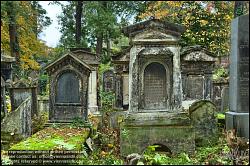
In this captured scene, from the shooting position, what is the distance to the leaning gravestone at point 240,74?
337 inches

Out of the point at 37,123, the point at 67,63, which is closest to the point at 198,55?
the point at 67,63

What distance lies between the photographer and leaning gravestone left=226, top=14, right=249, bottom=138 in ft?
28.1

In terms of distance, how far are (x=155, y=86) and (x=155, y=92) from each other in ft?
0.53

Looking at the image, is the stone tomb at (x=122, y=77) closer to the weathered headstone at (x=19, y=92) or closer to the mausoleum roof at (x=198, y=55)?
the mausoleum roof at (x=198, y=55)

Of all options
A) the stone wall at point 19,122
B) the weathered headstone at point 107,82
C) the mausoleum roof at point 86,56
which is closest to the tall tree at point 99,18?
the weathered headstone at point 107,82

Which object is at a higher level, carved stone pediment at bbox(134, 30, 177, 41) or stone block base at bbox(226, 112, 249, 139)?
carved stone pediment at bbox(134, 30, 177, 41)

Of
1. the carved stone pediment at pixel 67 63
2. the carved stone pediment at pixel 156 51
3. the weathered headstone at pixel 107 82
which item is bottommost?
the weathered headstone at pixel 107 82

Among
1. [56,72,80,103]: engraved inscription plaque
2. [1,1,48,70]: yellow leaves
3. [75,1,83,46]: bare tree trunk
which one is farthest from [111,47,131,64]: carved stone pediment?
[75,1,83,46]: bare tree trunk

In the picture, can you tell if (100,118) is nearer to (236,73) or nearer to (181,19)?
(236,73)

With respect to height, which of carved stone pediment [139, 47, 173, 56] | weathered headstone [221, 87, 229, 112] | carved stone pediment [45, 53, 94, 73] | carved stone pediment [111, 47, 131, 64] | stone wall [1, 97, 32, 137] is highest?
carved stone pediment [111, 47, 131, 64]

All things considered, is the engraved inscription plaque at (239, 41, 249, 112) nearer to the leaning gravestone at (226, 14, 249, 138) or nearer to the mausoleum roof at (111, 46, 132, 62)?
the leaning gravestone at (226, 14, 249, 138)

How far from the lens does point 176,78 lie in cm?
964

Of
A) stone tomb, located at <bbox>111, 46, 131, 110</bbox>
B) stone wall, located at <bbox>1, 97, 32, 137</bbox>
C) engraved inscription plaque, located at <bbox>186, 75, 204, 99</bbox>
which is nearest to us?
stone wall, located at <bbox>1, 97, 32, 137</bbox>

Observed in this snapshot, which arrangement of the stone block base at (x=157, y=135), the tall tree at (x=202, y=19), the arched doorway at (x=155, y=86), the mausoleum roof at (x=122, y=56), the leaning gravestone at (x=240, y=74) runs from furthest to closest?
the tall tree at (x=202, y=19) < the mausoleum roof at (x=122, y=56) < the arched doorway at (x=155, y=86) < the stone block base at (x=157, y=135) < the leaning gravestone at (x=240, y=74)
